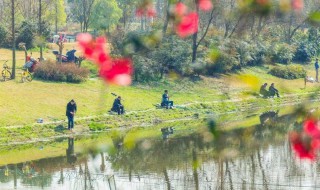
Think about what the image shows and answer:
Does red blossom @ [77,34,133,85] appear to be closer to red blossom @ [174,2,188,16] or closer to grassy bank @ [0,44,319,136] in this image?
red blossom @ [174,2,188,16]

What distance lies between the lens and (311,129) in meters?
4.09

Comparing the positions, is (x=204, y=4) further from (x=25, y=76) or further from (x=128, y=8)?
(x=25, y=76)

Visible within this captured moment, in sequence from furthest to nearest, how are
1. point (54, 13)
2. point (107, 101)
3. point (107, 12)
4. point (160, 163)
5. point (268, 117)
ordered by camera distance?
point (54, 13), point (107, 12), point (268, 117), point (107, 101), point (160, 163)

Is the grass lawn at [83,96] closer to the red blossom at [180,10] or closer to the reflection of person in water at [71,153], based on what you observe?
the reflection of person in water at [71,153]

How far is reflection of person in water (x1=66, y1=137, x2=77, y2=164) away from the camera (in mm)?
25153

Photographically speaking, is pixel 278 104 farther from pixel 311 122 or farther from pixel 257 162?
pixel 311 122

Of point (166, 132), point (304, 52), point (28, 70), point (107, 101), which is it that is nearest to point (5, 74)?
point (28, 70)

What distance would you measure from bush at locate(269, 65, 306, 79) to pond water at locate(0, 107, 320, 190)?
13872mm

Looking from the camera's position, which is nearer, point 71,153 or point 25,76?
Answer: point 71,153

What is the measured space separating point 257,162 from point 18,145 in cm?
1021

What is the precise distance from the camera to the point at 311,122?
4062 millimetres

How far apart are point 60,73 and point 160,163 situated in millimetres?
13985

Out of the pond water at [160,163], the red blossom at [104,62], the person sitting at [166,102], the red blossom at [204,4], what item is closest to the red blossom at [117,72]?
the red blossom at [104,62]

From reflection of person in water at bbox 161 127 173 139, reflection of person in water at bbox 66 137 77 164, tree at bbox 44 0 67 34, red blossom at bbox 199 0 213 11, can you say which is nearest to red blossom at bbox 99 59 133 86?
red blossom at bbox 199 0 213 11
